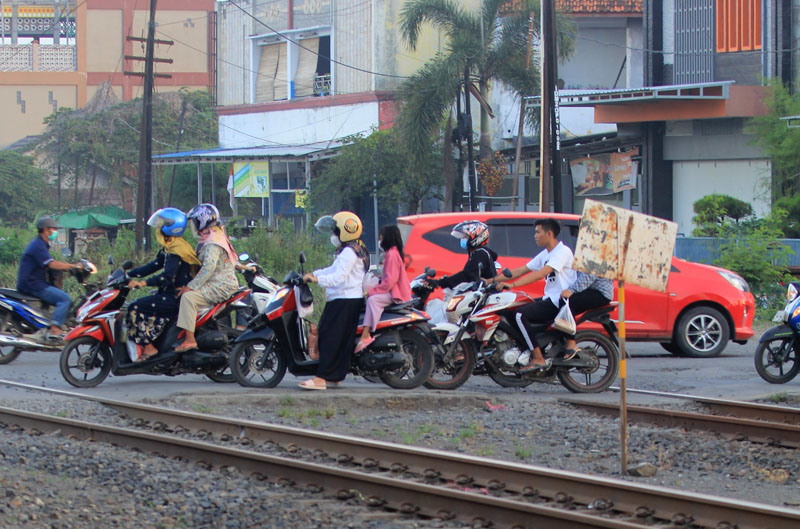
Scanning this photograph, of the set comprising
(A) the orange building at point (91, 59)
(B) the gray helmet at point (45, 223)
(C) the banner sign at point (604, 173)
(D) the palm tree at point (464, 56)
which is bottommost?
(B) the gray helmet at point (45, 223)

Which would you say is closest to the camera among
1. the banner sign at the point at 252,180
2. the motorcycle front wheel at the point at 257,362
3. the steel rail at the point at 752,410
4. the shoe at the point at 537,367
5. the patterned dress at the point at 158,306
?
the steel rail at the point at 752,410

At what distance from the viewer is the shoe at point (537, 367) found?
34.8ft

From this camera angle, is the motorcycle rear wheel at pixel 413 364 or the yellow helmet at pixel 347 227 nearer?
the yellow helmet at pixel 347 227

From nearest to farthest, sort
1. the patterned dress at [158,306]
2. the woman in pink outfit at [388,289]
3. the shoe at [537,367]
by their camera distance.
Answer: the woman in pink outfit at [388,289], the shoe at [537,367], the patterned dress at [158,306]

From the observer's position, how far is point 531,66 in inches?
1373

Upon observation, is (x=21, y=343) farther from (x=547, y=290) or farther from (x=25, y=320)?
(x=547, y=290)

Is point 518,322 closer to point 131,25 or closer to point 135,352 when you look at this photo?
point 135,352

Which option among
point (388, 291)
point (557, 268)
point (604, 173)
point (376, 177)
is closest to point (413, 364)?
point (388, 291)

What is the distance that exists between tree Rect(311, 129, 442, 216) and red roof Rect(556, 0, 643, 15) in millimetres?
8386

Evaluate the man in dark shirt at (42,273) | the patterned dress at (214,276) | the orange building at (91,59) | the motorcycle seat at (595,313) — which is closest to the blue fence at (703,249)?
the motorcycle seat at (595,313)

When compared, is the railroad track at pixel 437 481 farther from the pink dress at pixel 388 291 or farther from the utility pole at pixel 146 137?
the utility pole at pixel 146 137

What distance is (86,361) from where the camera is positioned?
11016 millimetres

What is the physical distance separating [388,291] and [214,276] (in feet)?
5.78

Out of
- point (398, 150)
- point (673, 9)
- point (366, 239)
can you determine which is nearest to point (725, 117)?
point (673, 9)
